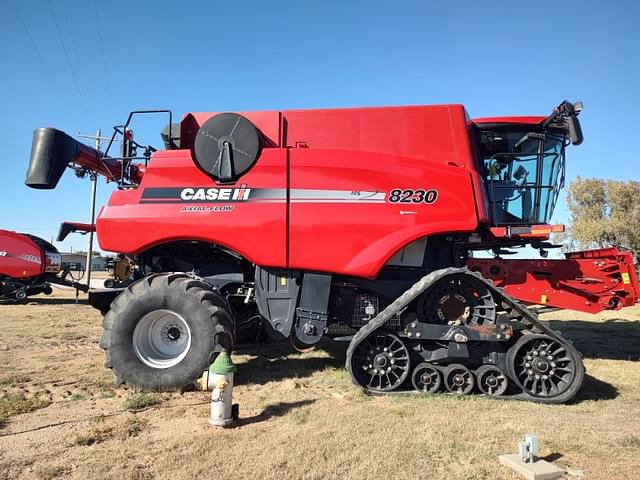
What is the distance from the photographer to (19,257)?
1595 cm

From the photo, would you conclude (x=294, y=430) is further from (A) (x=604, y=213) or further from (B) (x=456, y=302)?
(A) (x=604, y=213)

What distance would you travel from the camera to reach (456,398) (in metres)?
5.02

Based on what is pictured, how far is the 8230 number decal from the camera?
5570 millimetres

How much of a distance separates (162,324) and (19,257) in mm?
13360

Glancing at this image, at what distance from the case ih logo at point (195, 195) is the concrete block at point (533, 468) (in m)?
3.96

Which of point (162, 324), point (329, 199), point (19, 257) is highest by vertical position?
point (329, 199)

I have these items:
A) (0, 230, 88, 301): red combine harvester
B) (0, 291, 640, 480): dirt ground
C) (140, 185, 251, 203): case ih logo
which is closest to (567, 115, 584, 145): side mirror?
(0, 291, 640, 480): dirt ground

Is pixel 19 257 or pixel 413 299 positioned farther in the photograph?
pixel 19 257

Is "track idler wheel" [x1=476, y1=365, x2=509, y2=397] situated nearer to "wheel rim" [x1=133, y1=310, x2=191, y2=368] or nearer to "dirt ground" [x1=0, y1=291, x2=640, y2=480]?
"dirt ground" [x1=0, y1=291, x2=640, y2=480]

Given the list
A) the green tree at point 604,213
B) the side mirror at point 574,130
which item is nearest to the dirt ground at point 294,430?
the side mirror at point 574,130

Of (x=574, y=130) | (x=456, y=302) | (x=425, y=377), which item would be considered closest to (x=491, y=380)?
(x=425, y=377)

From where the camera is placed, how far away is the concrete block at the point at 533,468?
3.18 m

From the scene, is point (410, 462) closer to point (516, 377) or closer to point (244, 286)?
point (516, 377)

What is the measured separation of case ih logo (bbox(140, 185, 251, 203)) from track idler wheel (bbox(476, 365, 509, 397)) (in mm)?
3510
